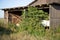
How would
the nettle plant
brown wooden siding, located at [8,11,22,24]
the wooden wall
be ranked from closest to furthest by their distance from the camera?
the nettle plant, the wooden wall, brown wooden siding, located at [8,11,22,24]

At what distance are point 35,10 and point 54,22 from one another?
219cm

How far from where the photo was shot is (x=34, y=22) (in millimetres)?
17391

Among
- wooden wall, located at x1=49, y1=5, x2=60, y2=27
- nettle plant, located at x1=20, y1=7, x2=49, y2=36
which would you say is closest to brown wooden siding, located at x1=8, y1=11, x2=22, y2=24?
nettle plant, located at x1=20, y1=7, x2=49, y2=36

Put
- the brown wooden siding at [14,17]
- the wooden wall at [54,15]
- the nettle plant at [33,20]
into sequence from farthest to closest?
the brown wooden siding at [14,17] < the wooden wall at [54,15] < the nettle plant at [33,20]

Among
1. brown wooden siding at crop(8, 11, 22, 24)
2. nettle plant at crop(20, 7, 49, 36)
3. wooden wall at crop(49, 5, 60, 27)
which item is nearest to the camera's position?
nettle plant at crop(20, 7, 49, 36)

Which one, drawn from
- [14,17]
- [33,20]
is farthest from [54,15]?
[14,17]

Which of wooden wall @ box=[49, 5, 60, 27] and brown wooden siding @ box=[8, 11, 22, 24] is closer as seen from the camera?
wooden wall @ box=[49, 5, 60, 27]

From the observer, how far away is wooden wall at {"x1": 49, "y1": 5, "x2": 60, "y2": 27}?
59.0 feet

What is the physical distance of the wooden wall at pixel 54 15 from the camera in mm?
17975

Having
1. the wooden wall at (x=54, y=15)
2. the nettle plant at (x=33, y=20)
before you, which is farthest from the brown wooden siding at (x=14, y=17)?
the wooden wall at (x=54, y=15)

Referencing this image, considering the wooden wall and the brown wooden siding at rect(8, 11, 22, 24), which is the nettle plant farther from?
the brown wooden siding at rect(8, 11, 22, 24)

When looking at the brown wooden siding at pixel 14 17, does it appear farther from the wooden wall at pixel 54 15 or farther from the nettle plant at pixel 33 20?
the wooden wall at pixel 54 15

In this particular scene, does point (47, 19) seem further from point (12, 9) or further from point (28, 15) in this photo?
point (12, 9)

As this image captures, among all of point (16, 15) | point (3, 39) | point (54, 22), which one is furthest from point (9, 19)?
point (3, 39)
